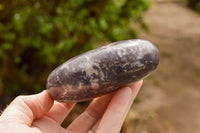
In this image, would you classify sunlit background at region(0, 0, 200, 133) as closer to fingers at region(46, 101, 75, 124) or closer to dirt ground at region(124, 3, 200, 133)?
dirt ground at region(124, 3, 200, 133)

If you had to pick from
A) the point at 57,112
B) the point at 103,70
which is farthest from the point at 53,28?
the point at 103,70

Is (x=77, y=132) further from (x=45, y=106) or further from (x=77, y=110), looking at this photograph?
(x=77, y=110)

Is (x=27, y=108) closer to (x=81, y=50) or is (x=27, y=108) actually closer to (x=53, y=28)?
(x=53, y=28)

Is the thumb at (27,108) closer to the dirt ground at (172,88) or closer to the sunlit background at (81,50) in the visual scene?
the sunlit background at (81,50)

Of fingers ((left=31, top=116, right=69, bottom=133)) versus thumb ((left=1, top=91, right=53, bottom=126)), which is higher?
thumb ((left=1, top=91, right=53, bottom=126))

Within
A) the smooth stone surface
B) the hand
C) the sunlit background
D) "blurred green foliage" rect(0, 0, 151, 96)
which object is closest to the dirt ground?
the sunlit background

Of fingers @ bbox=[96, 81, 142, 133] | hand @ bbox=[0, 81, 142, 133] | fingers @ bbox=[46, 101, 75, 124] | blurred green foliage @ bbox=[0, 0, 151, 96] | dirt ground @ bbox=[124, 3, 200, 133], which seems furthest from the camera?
dirt ground @ bbox=[124, 3, 200, 133]
